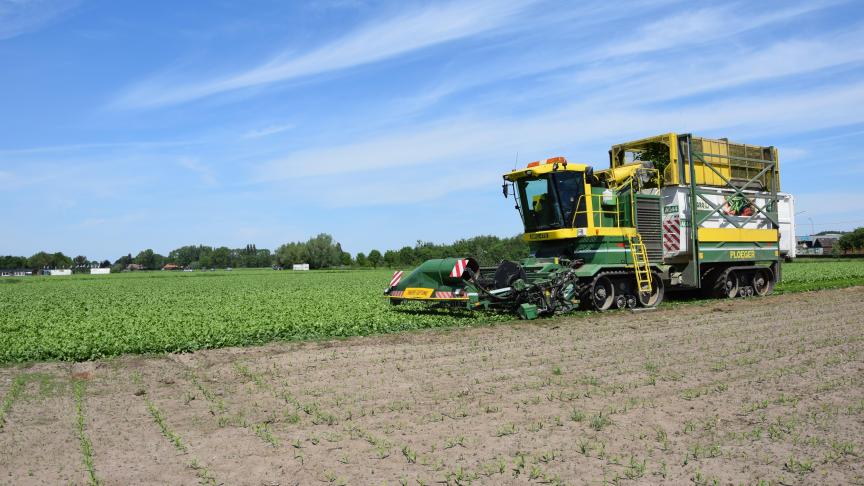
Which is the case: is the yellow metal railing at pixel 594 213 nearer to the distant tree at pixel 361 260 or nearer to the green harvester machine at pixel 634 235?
the green harvester machine at pixel 634 235

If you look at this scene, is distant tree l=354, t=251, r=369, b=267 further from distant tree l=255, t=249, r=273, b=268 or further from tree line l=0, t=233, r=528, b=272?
distant tree l=255, t=249, r=273, b=268

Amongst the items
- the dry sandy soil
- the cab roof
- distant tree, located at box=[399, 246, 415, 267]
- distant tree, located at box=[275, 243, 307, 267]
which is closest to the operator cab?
the cab roof

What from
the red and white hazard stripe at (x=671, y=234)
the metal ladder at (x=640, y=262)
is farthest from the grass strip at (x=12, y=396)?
the red and white hazard stripe at (x=671, y=234)

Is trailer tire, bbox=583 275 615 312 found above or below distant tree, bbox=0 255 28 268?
below

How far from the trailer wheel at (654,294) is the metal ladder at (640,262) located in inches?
16.5

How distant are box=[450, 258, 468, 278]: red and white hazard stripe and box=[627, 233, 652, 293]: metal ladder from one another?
14.4 feet

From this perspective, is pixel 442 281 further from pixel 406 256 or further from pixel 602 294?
pixel 406 256

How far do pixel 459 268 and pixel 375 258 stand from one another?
8084 centimetres

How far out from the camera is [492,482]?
15.8 feet

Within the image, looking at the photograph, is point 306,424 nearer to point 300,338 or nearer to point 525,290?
point 300,338

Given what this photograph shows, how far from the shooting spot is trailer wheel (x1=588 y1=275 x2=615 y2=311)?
15.6 meters

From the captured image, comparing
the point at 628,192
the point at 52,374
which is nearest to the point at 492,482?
the point at 52,374

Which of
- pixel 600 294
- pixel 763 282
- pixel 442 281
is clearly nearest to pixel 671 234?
pixel 600 294

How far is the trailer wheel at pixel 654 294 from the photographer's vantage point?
16.9 metres
